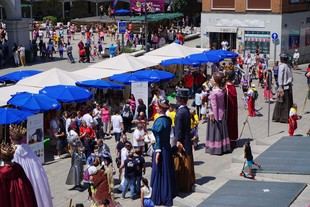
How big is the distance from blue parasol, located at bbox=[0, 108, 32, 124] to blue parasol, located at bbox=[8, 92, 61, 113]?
0.78 meters

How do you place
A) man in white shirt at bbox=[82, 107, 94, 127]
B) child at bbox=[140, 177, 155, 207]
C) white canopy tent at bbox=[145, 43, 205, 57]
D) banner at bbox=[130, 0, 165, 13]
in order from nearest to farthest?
child at bbox=[140, 177, 155, 207] < man in white shirt at bbox=[82, 107, 94, 127] < white canopy tent at bbox=[145, 43, 205, 57] < banner at bbox=[130, 0, 165, 13]

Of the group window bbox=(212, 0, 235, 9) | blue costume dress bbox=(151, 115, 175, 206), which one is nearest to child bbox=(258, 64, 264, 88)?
window bbox=(212, 0, 235, 9)

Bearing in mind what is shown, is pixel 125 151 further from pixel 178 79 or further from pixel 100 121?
pixel 178 79

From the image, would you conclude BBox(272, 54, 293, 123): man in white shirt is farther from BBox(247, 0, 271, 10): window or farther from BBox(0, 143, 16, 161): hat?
BBox(247, 0, 271, 10): window

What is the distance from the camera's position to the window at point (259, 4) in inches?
1725

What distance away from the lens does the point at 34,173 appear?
9734 mm

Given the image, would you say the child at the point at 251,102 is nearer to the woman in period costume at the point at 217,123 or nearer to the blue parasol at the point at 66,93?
the blue parasol at the point at 66,93

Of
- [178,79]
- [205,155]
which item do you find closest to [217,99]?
[205,155]

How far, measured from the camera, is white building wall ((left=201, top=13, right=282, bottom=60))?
43438mm

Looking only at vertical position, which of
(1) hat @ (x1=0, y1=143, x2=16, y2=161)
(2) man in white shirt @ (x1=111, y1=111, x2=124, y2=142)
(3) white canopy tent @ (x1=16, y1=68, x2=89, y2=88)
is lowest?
(2) man in white shirt @ (x1=111, y1=111, x2=124, y2=142)

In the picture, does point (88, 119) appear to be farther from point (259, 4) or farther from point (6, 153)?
point (259, 4)

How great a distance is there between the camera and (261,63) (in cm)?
3569

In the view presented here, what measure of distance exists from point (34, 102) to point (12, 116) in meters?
1.62

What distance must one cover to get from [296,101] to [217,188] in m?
16.2
